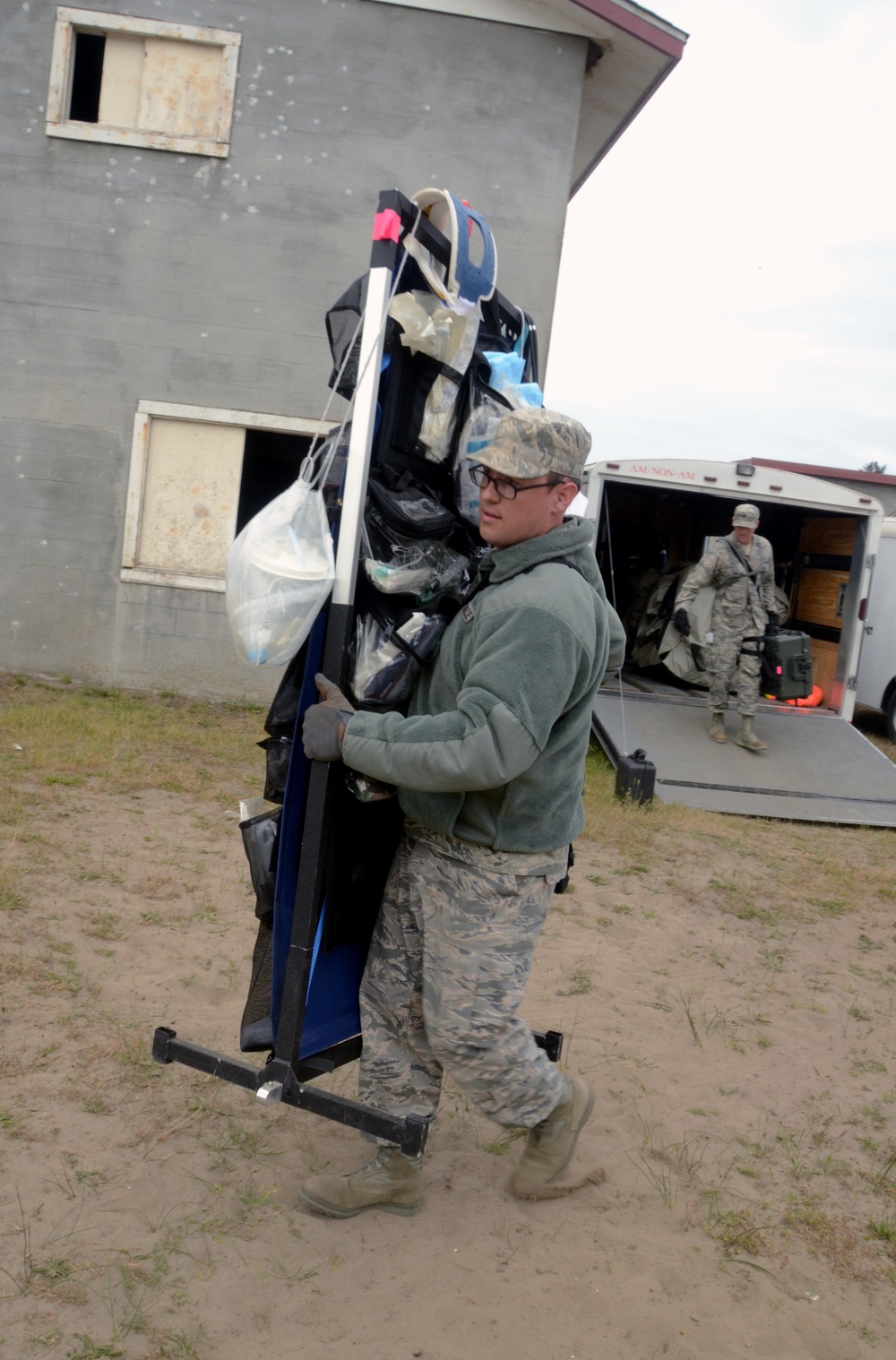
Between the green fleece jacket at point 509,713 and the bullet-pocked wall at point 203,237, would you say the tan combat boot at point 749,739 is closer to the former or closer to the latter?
the bullet-pocked wall at point 203,237

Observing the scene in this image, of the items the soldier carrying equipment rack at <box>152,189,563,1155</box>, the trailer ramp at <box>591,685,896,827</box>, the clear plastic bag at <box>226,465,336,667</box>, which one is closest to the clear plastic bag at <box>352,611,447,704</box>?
the soldier carrying equipment rack at <box>152,189,563,1155</box>

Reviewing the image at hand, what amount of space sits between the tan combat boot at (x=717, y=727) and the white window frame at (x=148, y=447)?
13.5ft

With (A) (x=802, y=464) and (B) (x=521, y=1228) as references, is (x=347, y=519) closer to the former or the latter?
(B) (x=521, y=1228)

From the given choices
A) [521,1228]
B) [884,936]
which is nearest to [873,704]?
[884,936]

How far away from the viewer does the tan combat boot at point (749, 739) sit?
9.06 meters

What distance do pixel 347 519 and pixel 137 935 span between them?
2.58 metres

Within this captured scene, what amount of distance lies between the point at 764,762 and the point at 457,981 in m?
6.65

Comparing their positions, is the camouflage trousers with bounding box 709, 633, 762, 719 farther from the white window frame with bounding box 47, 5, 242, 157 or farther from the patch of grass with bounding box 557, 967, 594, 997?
the white window frame with bounding box 47, 5, 242, 157

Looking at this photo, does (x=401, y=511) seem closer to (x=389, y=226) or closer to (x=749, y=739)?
(x=389, y=226)

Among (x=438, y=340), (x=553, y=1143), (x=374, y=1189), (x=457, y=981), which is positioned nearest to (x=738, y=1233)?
(x=553, y=1143)

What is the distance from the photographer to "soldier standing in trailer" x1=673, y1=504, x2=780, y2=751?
30.1 feet

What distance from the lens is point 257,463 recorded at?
1509 cm

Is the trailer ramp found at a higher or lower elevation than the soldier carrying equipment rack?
lower

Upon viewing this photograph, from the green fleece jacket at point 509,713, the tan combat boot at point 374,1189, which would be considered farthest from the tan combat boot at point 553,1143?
the green fleece jacket at point 509,713
